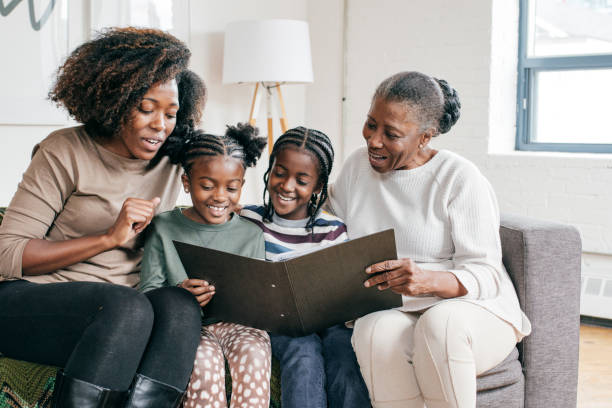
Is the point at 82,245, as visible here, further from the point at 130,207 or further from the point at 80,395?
the point at 80,395

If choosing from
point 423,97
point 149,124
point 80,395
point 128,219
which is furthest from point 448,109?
point 80,395

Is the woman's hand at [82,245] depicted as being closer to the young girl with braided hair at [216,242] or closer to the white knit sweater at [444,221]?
the young girl with braided hair at [216,242]

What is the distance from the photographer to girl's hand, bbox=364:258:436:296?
1.40 m

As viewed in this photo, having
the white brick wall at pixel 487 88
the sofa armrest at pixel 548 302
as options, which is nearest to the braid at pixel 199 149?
the sofa armrest at pixel 548 302

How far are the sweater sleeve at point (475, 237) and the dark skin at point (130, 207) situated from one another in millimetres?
762

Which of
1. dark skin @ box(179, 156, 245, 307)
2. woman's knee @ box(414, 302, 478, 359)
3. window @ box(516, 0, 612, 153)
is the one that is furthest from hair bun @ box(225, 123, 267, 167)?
window @ box(516, 0, 612, 153)

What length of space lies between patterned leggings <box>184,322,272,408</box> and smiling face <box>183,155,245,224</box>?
Answer: 0.34m

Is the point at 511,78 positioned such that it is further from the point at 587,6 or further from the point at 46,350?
the point at 46,350

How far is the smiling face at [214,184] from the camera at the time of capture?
1592mm

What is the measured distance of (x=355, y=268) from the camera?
1393mm

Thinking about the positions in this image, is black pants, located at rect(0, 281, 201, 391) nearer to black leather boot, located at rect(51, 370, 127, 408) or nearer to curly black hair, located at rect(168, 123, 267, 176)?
black leather boot, located at rect(51, 370, 127, 408)

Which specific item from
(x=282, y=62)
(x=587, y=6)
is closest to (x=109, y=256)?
(x=282, y=62)

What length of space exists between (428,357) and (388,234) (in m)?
0.28

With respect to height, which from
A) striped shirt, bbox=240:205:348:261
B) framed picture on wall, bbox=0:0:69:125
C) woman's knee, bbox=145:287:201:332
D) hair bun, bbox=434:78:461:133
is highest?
framed picture on wall, bbox=0:0:69:125
